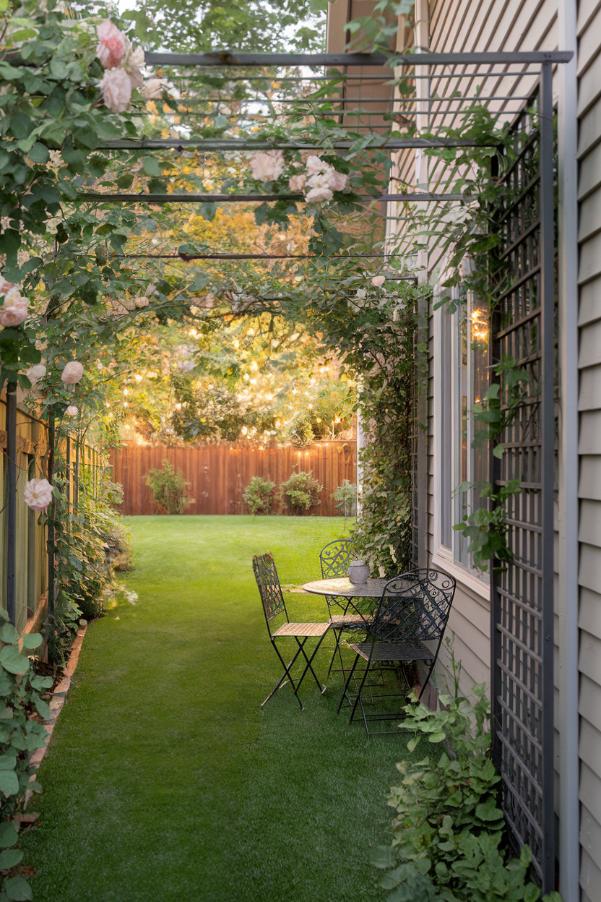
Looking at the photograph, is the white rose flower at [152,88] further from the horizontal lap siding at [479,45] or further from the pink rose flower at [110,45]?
the horizontal lap siding at [479,45]

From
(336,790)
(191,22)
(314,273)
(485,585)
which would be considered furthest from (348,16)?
(336,790)

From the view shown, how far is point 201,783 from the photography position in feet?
14.1

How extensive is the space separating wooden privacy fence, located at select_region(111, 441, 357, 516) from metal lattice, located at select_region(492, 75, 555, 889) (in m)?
16.4

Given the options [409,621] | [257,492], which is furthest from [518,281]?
[257,492]

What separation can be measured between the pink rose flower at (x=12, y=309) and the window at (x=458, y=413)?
6.17 ft

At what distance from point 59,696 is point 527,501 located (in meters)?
3.96

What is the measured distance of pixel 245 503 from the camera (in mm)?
19812

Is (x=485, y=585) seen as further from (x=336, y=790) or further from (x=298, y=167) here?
(x=298, y=167)

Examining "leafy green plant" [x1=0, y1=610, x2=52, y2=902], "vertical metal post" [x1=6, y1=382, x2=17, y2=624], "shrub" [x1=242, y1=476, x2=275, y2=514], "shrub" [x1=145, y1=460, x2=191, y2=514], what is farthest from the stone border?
"shrub" [x1=145, y1=460, x2=191, y2=514]

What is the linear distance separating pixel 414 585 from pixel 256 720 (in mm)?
1381

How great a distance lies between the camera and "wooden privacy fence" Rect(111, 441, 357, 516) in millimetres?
19562

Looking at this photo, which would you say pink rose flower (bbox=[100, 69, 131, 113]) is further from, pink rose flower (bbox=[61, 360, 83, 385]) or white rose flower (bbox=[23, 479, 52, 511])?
pink rose flower (bbox=[61, 360, 83, 385])

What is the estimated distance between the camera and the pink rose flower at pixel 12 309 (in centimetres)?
284

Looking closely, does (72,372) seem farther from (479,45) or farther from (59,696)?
(479,45)
